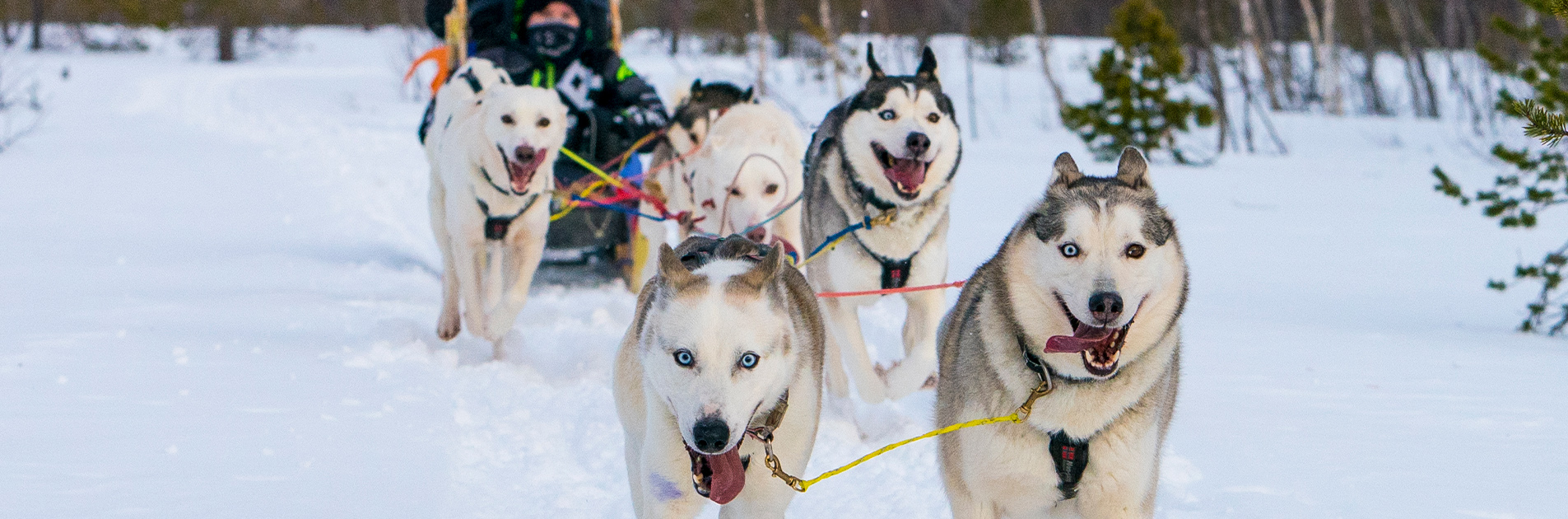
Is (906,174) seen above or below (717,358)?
above

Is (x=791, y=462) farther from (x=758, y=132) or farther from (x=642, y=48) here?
(x=642, y=48)

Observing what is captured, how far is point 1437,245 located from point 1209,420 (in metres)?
4.66

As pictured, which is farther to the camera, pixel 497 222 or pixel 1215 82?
pixel 1215 82

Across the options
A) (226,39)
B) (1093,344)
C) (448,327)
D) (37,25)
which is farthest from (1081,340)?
(37,25)

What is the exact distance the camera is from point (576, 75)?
236 inches

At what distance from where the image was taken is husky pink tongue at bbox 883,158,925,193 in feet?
12.0

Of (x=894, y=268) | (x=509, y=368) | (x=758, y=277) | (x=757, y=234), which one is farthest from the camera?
(x=509, y=368)

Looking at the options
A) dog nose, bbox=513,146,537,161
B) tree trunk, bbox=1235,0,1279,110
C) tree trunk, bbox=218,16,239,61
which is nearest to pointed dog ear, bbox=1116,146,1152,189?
dog nose, bbox=513,146,537,161

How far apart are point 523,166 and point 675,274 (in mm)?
2372

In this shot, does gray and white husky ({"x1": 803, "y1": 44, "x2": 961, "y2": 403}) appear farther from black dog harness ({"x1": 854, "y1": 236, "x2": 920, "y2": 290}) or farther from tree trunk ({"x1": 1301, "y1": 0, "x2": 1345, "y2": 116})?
tree trunk ({"x1": 1301, "y1": 0, "x2": 1345, "y2": 116})

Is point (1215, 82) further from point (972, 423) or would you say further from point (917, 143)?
point (972, 423)

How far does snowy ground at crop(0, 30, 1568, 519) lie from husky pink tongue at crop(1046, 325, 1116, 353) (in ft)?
3.37

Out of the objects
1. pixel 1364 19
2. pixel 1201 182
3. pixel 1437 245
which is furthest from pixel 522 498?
pixel 1364 19

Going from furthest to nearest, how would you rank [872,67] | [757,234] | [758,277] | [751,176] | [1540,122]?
[751,176]
[757,234]
[872,67]
[1540,122]
[758,277]
